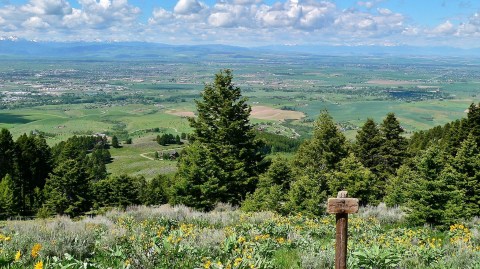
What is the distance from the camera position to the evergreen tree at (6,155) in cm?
4097

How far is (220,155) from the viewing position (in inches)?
949

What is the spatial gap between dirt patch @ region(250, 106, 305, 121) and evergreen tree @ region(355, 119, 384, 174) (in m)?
110

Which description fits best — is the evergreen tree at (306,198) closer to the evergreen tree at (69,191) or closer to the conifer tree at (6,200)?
the evergreen tree at (69,191)

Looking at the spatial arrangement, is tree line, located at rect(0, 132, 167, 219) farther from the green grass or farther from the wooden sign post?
the wooden sign post

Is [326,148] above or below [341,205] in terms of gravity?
below

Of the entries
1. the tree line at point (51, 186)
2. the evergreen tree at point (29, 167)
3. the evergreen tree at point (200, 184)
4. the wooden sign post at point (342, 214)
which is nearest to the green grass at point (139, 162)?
the evergreen tree at point (29, 167)

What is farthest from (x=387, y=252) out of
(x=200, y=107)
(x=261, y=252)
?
(x=200, y=107)

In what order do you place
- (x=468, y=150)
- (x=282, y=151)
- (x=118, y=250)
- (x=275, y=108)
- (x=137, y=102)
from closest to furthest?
(x=118, y=250), (x=468, y=150), (x=282, y=151), (x=275, y=108), (x=137, y=102)

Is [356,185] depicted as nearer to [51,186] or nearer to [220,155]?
[220,155]

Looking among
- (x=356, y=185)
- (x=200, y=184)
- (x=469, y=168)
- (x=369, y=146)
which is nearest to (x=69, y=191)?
(x=200, y=184)

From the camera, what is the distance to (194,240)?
7.60 m

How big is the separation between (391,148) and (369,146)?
5.61ft

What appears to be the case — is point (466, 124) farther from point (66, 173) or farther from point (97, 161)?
point (97, 161)

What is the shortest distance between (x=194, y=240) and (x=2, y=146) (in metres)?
40.4
